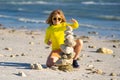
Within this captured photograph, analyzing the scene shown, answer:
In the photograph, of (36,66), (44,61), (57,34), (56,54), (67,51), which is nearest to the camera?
(36,66)

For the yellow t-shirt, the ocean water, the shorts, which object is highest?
the yellow t-shirt

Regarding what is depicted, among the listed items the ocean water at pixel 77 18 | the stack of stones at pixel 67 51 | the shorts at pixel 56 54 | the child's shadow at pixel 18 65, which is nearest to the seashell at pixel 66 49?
the stack of stones at pixel 67 51

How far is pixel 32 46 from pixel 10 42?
877 mm

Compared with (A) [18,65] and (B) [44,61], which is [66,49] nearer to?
(A) [18,65]

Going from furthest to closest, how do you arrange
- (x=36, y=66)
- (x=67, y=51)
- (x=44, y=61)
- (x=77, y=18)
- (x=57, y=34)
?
(x=77, y=18), (x=44, y=61), (x=57, y=34), (x=67, y=51), (x=36, y=66)

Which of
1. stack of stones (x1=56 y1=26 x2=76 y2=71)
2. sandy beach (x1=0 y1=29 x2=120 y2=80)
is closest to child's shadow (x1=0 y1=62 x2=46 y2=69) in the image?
sandy beach (x1=0 y1=29 x2=120 y2=80)

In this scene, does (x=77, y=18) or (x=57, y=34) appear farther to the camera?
(x=77, y=18)

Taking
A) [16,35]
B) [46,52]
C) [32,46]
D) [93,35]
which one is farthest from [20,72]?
[93,35]

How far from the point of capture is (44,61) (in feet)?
33.6

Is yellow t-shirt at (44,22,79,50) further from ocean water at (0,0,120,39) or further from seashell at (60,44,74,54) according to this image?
ocean water at (0,0,120,39)

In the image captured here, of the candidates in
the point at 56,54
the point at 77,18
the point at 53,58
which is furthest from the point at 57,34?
the point at 77,18

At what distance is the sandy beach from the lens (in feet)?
27.9

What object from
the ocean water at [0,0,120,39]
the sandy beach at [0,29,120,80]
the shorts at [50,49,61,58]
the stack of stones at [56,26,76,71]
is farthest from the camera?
the ocean water at [0,0,120,39]

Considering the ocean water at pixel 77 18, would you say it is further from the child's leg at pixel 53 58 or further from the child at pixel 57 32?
the child's leg at pixel 53 58
